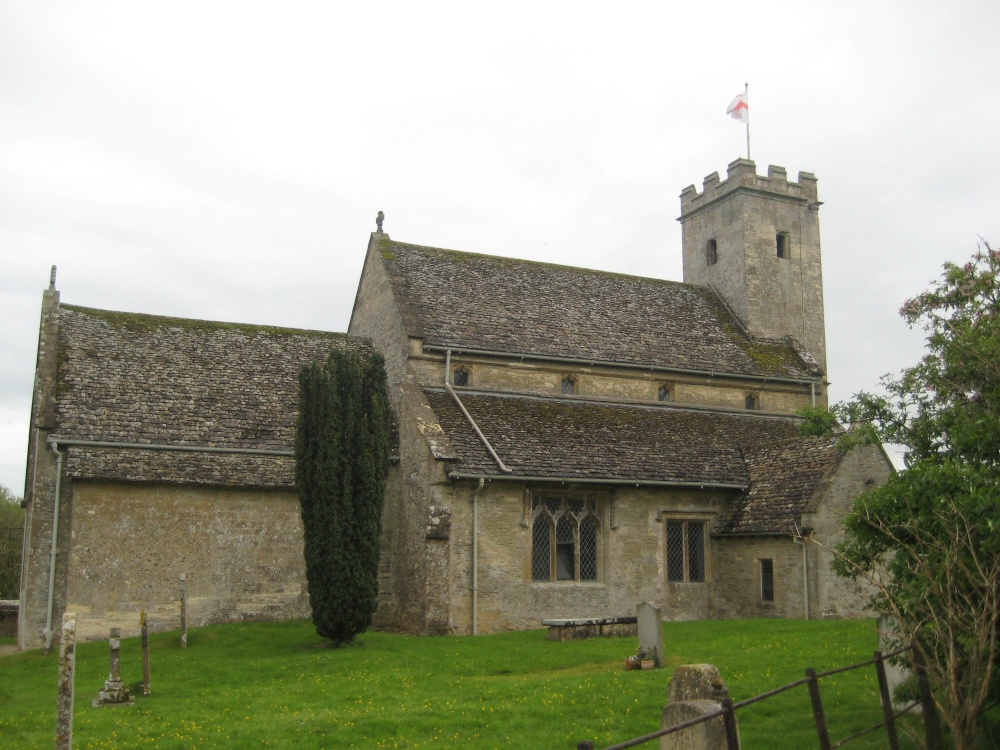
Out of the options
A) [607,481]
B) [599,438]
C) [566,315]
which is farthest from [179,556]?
[566,315]

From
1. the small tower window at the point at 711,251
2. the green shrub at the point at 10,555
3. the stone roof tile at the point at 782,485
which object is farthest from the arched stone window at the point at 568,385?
the green shrub at the point at 10,555

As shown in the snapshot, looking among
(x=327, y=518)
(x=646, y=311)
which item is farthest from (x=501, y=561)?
(x=646, y=311)

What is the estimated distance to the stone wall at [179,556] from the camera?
25547 millimetres

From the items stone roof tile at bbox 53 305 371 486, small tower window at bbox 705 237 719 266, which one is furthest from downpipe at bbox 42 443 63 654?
small tower window at bbox 705 237 719 266

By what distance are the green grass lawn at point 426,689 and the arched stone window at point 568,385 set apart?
8767 millimetres

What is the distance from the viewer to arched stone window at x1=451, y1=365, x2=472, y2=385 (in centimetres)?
3036

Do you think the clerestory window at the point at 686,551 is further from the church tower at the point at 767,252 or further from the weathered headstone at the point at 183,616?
the weathered headstone at the point at 183,616

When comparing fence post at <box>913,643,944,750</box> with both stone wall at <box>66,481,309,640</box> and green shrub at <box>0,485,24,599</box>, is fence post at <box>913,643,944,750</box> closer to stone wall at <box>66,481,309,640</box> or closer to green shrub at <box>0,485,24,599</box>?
stone wall at <box>66,481,309,640</box>

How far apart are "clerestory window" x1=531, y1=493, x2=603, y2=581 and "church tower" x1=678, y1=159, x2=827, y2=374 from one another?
1273 cm

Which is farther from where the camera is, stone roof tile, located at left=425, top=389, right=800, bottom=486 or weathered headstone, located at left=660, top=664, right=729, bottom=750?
stone roof tile, located at left=425, top=389, right=800, bottom=486

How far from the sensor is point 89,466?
25688 millimetres

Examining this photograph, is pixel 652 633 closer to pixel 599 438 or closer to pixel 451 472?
pixel 451 472

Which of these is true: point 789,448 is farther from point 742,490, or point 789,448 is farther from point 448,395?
point 448,395

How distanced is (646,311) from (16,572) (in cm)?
3716
